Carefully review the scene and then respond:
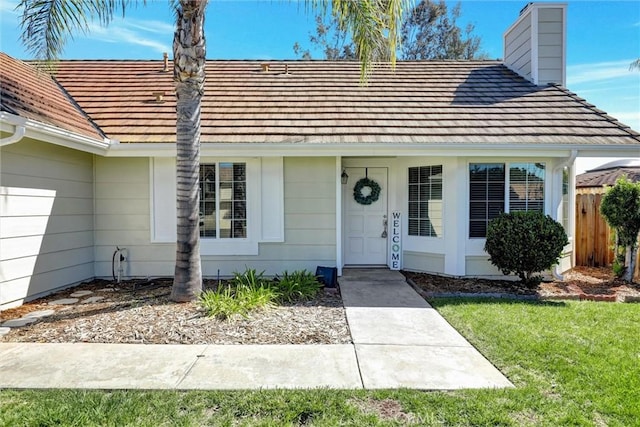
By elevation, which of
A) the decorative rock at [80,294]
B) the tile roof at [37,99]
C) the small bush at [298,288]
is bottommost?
the decorative rock at [80,294]

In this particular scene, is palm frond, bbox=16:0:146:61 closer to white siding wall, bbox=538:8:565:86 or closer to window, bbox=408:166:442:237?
window, bbox=408:166:442:237

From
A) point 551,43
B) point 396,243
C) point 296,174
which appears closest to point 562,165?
point 396,243

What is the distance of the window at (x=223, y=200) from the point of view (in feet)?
24.8

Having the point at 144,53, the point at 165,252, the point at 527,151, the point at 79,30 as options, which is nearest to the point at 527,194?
the point at 527,151

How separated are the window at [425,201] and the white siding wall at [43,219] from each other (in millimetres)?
6569

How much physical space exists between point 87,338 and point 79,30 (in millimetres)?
4569

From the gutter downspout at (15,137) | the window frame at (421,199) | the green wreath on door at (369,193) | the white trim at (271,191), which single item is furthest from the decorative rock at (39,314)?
the window frame at (421,199)

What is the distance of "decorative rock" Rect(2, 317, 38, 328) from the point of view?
4.84 metres

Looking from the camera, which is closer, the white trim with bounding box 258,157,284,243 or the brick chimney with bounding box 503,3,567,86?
the white trim with bounding box 258,157,284,243

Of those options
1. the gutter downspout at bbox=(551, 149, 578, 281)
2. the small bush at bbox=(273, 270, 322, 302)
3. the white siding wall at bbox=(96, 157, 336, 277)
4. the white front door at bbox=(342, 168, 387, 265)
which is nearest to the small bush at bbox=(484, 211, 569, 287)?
the gutter downspout at bbox=(551, 149, 578, 281)

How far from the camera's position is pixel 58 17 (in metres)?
5.72

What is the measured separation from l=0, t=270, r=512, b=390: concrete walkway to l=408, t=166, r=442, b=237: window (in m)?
3.56

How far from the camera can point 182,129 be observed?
5562 mm

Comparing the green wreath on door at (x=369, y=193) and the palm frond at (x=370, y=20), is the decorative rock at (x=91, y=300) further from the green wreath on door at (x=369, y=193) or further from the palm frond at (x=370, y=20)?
the palm frond at (x=370, y=20)
